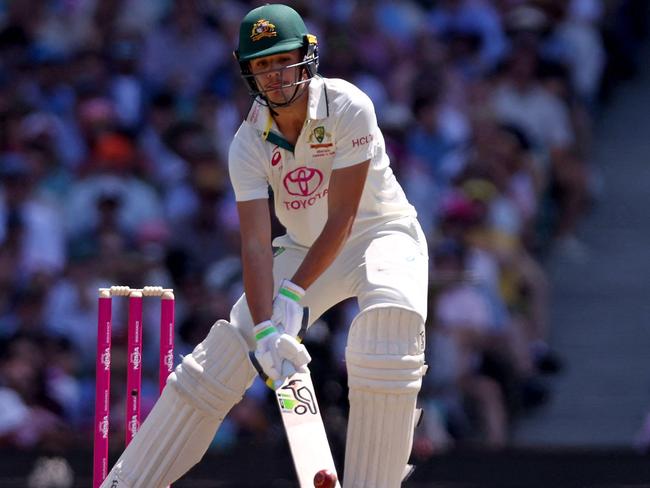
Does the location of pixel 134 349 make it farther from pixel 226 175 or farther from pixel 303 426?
pixel 226 175

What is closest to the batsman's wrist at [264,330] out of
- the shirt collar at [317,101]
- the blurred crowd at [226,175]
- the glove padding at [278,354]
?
the glove padding at [278,354]

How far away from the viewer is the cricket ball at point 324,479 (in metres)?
3.93

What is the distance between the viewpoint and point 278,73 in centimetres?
420

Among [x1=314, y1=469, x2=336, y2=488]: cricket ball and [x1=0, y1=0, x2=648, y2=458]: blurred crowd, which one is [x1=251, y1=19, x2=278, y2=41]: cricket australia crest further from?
[x1=0, y1=0, x2=648, y2=458]: blurred crowd

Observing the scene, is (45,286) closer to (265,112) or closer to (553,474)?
(553,474)

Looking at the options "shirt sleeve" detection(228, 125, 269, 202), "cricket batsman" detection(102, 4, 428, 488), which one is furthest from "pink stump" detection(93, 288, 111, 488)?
"shirt sleeve" detection(228, 125, 269, 202)

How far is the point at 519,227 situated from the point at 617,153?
154 cm

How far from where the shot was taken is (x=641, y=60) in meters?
9.94

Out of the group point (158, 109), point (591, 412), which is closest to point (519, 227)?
point (591, 412)

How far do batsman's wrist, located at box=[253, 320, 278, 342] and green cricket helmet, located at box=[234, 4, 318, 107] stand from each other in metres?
0.60

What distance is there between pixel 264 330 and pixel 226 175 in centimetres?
385

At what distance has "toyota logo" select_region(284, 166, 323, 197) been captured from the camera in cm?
433

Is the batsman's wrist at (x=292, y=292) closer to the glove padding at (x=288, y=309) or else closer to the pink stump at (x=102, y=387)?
the glove padding at (x=288, y=309)

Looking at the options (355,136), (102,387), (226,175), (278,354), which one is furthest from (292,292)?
(226,175)
